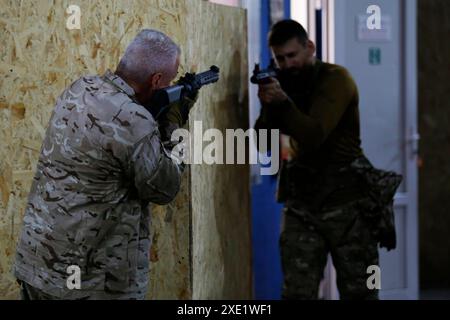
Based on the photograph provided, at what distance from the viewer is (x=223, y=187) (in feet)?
11.5

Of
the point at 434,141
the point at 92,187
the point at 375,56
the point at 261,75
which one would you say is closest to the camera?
the point at 92,187

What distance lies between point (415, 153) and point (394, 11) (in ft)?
2.83

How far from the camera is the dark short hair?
3504mm

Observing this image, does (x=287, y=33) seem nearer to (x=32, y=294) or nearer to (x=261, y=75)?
(x=261, y=75)

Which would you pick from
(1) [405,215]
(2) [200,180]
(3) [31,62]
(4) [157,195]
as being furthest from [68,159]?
(1) [405,215]

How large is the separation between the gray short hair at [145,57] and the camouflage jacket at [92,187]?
63mm

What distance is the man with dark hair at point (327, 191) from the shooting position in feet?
11.5

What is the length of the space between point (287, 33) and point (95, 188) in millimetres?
1433

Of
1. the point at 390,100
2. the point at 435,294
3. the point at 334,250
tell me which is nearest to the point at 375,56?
the point at 390,100

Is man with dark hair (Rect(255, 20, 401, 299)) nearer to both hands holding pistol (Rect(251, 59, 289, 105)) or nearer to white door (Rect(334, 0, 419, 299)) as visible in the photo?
both hands holding pistol (Rect(251, 59, 289, 105))

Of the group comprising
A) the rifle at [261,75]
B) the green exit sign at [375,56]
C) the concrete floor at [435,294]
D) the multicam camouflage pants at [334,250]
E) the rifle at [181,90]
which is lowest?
the concrete floor at [435,294]

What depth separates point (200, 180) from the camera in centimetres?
321

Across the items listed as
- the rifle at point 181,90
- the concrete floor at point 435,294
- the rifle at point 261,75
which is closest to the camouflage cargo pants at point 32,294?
the rifle at point 181,90

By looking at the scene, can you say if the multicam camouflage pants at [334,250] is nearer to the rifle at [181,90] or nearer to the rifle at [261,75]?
the rifle at [261,75]
